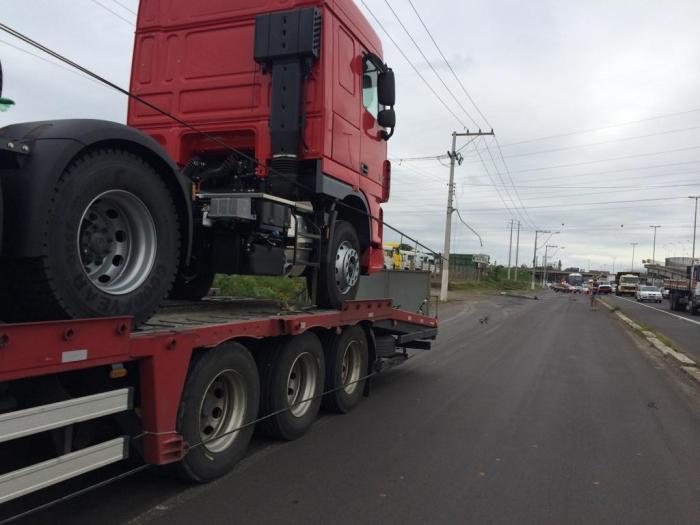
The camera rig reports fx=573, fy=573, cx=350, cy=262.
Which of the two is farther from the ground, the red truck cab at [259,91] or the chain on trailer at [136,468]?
the red truck cab at [259,91]

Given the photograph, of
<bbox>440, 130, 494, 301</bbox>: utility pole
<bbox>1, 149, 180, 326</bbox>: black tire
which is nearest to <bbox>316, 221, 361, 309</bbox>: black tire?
<bbox>1, 149, 180, 326</bbox>: black tire

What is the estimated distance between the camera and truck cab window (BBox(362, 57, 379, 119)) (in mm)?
6606

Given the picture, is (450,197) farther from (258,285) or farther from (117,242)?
(117,242)

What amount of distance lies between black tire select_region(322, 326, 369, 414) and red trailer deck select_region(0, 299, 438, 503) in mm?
511

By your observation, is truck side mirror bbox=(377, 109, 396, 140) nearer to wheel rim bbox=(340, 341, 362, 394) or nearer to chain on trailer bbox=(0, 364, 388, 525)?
wheel rim bbox=(340, 341, 362, 394)

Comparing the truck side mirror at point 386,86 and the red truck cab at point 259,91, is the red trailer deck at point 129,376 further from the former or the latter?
the truck side mirror at point 386,86

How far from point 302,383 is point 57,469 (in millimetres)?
2850

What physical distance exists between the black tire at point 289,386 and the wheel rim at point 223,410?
1.54ft

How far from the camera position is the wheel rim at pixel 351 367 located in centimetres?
636

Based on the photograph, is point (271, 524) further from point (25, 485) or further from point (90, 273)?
point (90, 273)

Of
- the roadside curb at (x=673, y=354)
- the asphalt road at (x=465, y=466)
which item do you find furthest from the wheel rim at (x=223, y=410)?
the roadside curb at (x=673, y=354)

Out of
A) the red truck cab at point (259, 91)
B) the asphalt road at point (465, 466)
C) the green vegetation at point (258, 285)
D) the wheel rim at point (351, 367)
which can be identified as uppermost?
the red truck cab at point (259, 91)

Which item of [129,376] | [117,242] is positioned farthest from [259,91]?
[129,376]

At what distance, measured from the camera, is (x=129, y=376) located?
3.47 meters
